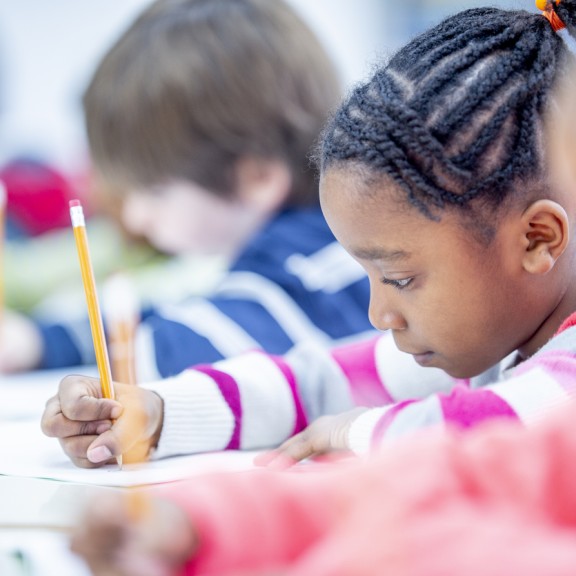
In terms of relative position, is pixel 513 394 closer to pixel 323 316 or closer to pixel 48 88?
pixel 323 316

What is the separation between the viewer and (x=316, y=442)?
0.62 metres

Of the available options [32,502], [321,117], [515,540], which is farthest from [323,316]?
[515,540]

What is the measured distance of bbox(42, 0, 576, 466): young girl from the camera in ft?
1.97

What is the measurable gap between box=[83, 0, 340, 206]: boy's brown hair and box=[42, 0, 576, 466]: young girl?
1.90 ft

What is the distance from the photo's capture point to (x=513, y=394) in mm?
526

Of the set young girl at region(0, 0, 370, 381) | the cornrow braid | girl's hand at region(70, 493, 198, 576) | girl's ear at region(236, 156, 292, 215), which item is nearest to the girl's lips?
the cornrow braid

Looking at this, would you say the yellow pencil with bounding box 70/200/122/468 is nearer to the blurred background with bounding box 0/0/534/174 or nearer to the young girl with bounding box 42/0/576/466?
the young girl with bounding box 42/0/576/466

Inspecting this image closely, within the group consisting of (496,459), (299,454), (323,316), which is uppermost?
(496,459)

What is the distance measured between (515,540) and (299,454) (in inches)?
11.0

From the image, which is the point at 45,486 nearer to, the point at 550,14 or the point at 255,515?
the point at 255,515

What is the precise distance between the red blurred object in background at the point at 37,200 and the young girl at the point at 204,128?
448 millimetres

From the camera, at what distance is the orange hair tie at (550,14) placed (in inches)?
25.7

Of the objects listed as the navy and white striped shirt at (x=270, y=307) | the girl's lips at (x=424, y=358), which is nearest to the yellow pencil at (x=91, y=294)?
the girl's lips at (x=424, y=358)

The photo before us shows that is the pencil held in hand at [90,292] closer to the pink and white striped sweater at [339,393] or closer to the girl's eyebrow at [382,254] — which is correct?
the pink and white striped sweater at [339,393]
